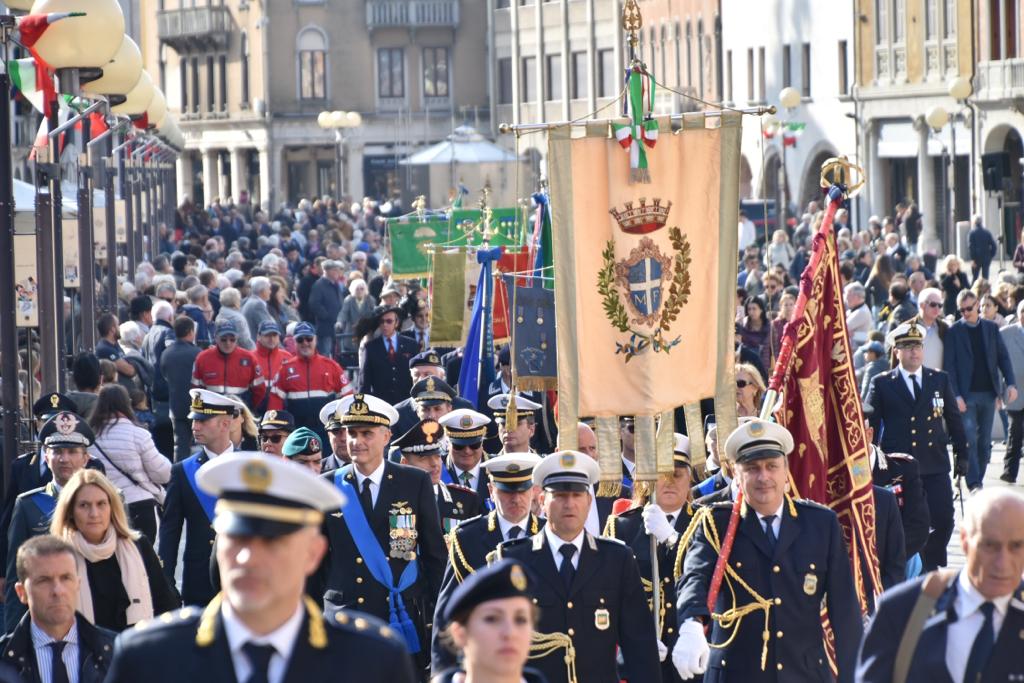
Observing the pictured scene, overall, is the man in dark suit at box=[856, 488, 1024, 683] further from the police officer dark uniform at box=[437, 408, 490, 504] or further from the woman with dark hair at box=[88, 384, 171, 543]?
the woman with dark hair at box=[88, 384, 171, 543]

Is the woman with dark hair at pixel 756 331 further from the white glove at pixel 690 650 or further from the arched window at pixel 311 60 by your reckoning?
the arched window at pixel 311 60

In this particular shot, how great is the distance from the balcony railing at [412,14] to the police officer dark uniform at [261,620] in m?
76.8

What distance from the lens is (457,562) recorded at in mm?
8805

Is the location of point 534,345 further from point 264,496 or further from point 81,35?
point 264,496

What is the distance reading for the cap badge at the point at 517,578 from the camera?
5648 millimetres

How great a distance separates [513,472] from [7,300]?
3401mm

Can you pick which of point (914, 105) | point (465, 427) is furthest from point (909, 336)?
point (914, 105)

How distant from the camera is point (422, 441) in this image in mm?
11625

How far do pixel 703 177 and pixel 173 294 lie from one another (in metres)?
13.6

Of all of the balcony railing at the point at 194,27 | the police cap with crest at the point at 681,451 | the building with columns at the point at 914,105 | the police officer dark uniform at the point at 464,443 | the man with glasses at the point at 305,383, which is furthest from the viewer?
the balcony railing at the point at 194,27

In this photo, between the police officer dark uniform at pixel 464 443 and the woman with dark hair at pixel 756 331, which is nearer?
the police officer dark uniform at pixel 464 443

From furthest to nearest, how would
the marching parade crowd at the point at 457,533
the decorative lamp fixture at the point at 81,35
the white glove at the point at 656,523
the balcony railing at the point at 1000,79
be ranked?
the balcony railing at the point at 1000,79, the decorative lamp fixture at the point at 81,35, the white glove at the point at 656,523, the marching parade crowd at the point at 457,533

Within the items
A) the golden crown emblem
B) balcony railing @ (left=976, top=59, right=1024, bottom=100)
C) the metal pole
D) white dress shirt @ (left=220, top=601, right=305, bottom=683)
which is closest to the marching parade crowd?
white dress shirt @ (left=220, top=601, right=305, bottom=683)

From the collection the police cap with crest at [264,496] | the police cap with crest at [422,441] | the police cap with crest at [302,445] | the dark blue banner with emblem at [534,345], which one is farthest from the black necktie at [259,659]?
the dark blue banner with emblem at [534,345]
